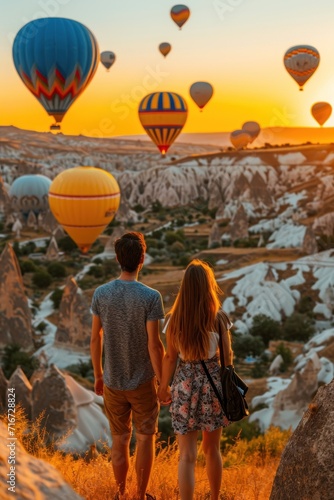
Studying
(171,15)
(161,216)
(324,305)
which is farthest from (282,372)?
(161,216)

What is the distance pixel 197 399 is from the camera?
3.06m

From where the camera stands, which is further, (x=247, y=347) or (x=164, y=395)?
(x=247, y=347)

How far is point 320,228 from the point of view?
47.1 meters

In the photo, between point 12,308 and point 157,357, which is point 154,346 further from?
point 12,308

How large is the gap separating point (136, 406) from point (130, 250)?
0.77 meters

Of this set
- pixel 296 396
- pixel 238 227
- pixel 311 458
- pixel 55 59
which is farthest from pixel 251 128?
pixel 311 458

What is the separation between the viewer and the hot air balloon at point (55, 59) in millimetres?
18750

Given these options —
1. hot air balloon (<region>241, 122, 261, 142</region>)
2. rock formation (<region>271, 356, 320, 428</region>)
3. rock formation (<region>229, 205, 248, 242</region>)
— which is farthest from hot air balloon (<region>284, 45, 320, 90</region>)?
rock formation (<region>271, 356, 320, 428</region>)

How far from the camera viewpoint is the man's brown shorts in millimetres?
3209

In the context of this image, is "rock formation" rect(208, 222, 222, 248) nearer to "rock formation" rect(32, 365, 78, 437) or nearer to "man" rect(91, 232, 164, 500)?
"rock formation" rect(32, 365, 78, 437)

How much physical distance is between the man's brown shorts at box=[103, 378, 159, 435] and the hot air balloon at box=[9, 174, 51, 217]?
54095 millimetres

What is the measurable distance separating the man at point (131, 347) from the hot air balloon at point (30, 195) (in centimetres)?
5411

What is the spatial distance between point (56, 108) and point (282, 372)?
11147mm

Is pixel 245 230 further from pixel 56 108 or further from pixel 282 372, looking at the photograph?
pixel 56 108
